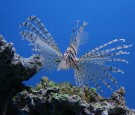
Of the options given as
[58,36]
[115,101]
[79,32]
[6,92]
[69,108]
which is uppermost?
[58,36]

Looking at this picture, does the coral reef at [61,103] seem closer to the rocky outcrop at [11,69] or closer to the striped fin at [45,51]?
the rocky outcrop at [11,69]


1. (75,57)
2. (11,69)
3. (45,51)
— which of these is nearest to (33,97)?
(11,69)

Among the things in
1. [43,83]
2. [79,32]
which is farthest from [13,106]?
[79,32]

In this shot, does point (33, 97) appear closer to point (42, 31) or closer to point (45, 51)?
point (45, 51)

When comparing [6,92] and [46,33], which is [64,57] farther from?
[6,92]

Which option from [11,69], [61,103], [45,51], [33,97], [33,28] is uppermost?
[33,28]

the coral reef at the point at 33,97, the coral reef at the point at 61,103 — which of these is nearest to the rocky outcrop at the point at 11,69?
the coral reef at the point at 33,97

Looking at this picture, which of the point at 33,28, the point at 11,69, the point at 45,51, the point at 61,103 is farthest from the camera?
the point at 45,51
